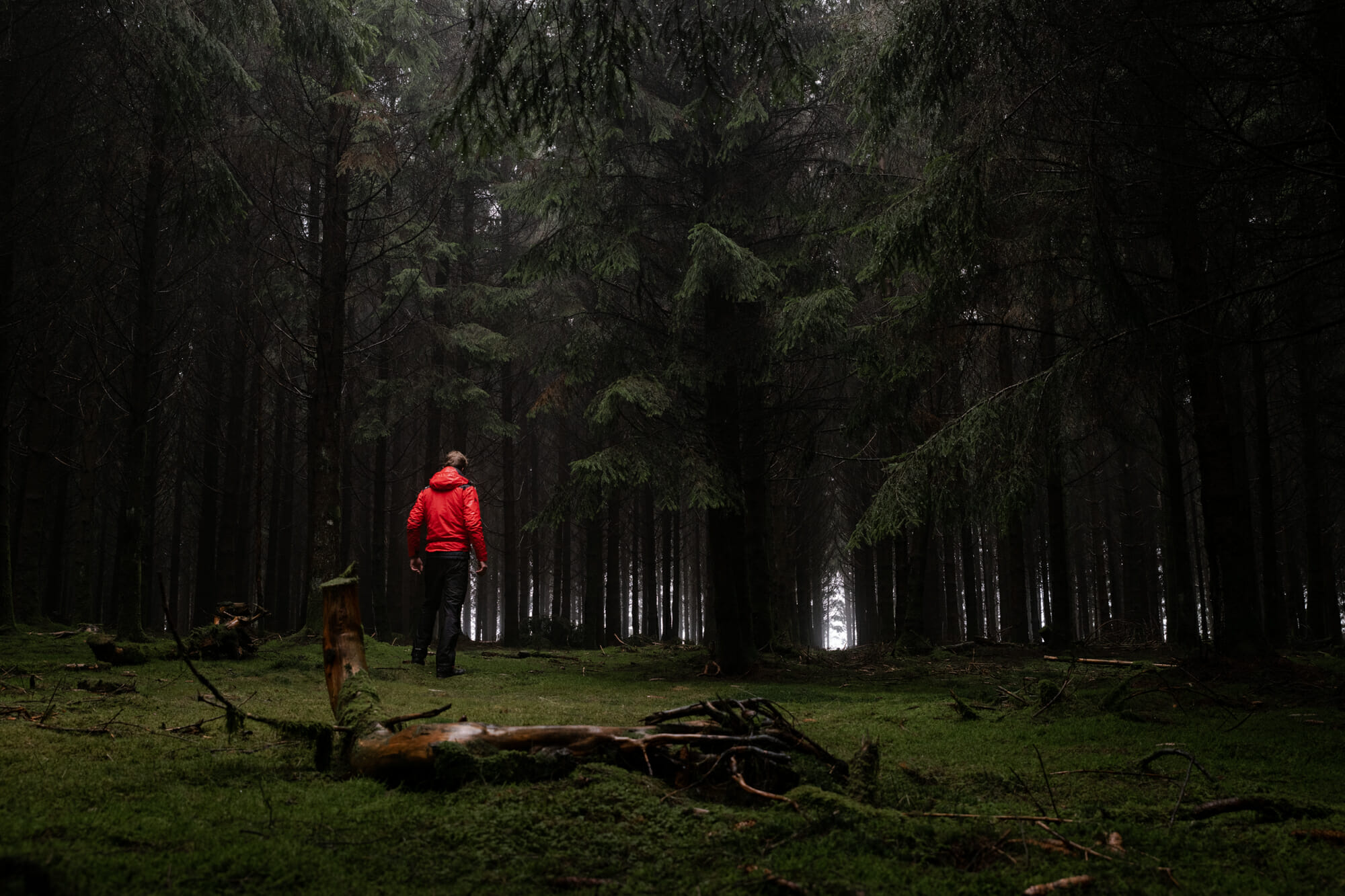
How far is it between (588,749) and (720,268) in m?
7.45

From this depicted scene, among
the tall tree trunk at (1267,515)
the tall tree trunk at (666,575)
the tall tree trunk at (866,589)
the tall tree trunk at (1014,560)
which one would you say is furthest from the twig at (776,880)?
the tall tree trunk at (866,589)

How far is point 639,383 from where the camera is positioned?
32.3 feet

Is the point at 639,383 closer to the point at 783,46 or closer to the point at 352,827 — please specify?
the point at 783,46

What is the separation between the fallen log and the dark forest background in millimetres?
3738

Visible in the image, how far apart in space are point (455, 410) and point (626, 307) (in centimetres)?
653

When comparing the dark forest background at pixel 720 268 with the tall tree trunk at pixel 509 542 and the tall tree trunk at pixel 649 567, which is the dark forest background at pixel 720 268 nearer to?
the tall tree trunk at pixel 509 542

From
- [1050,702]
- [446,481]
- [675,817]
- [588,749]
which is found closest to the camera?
[675,817]

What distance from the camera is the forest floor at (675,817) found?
230 centimetres

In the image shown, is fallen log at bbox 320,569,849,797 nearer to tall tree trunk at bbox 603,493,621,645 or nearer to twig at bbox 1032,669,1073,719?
twig at bbox 1032,669,1073,719

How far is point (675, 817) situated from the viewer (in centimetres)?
283

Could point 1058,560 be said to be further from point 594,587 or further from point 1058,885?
point 1058,885

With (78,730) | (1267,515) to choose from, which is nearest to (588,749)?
(78,730)

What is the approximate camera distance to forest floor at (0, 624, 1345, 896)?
2299 millimetres

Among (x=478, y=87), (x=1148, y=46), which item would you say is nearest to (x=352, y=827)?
(x=478, y=87)
